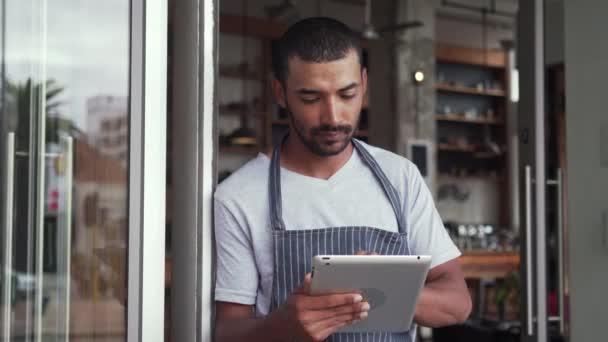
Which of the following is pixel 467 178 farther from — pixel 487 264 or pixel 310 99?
pixel 310 99

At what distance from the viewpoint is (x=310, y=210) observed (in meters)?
2.01

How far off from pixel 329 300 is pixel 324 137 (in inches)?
16.8

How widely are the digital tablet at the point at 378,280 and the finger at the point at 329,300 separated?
0.04 feet

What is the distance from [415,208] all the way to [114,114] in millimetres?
806

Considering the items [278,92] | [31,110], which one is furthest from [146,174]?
[278,92]

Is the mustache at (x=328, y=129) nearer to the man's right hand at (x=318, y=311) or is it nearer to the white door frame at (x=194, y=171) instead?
the white door frame at (x=194, y=171)

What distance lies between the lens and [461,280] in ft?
6.92

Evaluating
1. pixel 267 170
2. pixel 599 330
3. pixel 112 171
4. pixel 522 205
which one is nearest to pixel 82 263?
pixel 112 171

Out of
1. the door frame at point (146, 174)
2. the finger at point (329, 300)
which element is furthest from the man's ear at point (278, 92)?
the finger at point (329, 300)

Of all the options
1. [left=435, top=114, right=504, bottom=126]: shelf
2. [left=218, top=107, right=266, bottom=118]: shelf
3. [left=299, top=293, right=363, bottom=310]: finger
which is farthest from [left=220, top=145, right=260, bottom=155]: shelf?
[left=299, top=293, right=363, bottom=310]: finger

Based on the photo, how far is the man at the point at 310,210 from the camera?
6.46ft

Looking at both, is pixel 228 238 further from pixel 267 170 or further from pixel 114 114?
pixel 114 114

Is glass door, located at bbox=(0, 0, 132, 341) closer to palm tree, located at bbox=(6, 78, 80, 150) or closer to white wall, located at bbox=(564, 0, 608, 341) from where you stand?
palm tree, located at bbox=(6, 78, 80, 150)

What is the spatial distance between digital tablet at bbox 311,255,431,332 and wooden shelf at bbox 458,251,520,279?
5.72 m
